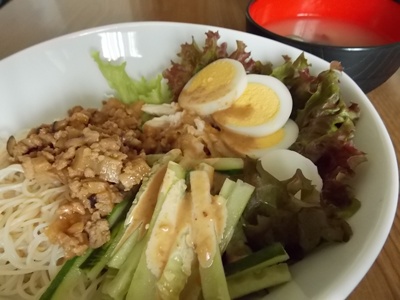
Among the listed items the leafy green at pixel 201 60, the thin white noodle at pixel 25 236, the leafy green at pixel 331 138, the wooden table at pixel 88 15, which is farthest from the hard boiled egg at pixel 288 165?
the wooden table at pixel 88 15

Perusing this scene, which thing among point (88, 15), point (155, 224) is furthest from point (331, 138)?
point (88, 15)

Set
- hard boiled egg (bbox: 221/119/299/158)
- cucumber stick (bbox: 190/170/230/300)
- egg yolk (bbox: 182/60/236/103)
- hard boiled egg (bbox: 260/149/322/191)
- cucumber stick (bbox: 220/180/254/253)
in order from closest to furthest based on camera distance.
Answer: cucumber stick (bbox: 190/170/230/300) < cucumber stick (bbox: 220/180/254/253) < hard boiled egg (bbox: 260/149/322/191) < hard boiled egg (bbox: 221/119/299/158) < egg yolk (bbox: 182/60/236/103)

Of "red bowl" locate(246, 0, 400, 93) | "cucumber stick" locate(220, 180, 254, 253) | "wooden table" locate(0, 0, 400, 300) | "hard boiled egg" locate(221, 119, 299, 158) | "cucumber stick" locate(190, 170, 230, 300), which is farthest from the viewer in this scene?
"wooden table" locate(0, 0, 400, 300)

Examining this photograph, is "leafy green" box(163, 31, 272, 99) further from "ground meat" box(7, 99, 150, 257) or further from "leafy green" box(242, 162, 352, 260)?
"leafy green" box(242, 162, 352, 260)

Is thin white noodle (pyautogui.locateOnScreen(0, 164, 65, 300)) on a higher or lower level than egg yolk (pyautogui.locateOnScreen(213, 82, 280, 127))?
lower

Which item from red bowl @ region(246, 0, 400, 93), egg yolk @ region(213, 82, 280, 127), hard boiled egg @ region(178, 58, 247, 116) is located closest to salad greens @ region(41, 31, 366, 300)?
egg yolk @ region(213, 82, 280, 127)

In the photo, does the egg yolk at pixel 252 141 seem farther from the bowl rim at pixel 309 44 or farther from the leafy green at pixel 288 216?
the bowl rim at pixel 309 44

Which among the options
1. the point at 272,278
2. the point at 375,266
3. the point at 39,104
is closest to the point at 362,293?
the point at 375,266
